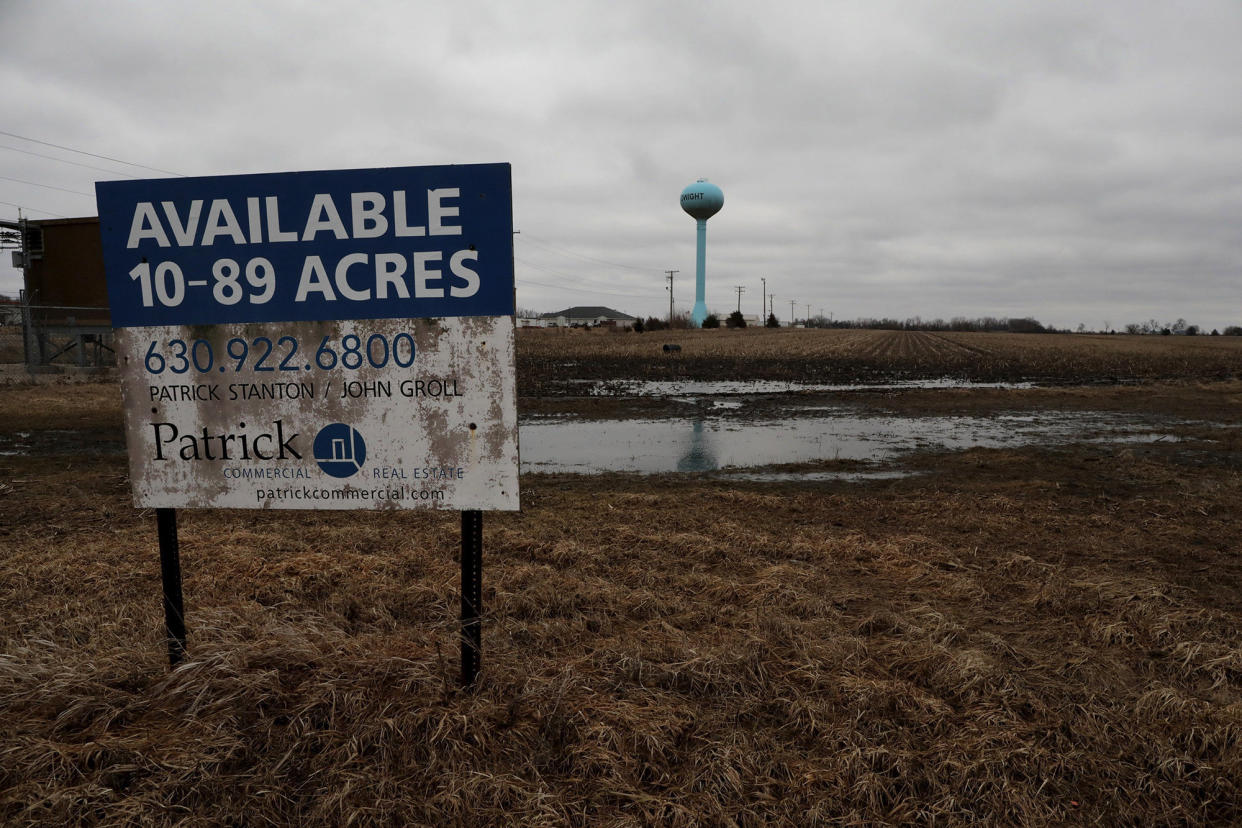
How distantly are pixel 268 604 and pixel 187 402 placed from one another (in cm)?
186

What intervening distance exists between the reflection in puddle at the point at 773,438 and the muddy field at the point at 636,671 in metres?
3.70

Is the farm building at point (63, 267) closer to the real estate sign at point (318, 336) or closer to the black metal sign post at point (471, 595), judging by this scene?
the real estate sign at point (318, 336)

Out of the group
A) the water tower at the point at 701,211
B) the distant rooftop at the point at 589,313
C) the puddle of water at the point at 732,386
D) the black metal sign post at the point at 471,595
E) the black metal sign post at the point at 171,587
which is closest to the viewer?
the black metal sign post at the point at 471,595

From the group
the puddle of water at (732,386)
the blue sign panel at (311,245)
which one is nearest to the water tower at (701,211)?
the puddle of water at (732,386)

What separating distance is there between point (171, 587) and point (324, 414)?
48.0 inches

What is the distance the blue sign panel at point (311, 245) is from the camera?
130 inches

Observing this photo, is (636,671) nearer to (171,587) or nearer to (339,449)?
(339,449)

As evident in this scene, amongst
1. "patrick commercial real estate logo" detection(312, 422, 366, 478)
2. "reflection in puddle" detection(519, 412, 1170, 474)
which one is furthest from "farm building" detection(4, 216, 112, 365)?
"patrick commercial real estate logo" detection(312, 422, 366, 478)

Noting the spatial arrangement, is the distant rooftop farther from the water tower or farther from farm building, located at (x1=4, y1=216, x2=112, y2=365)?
farm building, located at (x1=4, y1=216, x2=112, y2=365)

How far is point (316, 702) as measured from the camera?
3219 mm

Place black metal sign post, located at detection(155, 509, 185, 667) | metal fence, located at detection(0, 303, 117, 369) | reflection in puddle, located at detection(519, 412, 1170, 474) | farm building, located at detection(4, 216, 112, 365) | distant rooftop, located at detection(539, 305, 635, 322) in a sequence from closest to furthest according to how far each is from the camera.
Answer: black metal sign post, located at detection(155, 509, 185, 667), reflection in puddle, located at detection(519, 412, 1170, 474), metal fence, located at detection(0, 303, 117, 369), farm building, located at detection(4, 216, 112, 365), distant rooftop, located at detection(539, 305, 635, 322)

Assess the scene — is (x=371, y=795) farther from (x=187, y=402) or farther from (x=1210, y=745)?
(x=1210, y=745)

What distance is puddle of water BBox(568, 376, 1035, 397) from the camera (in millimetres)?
21750

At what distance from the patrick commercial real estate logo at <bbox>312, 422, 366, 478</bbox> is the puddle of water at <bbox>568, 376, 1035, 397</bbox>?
17.3 m
